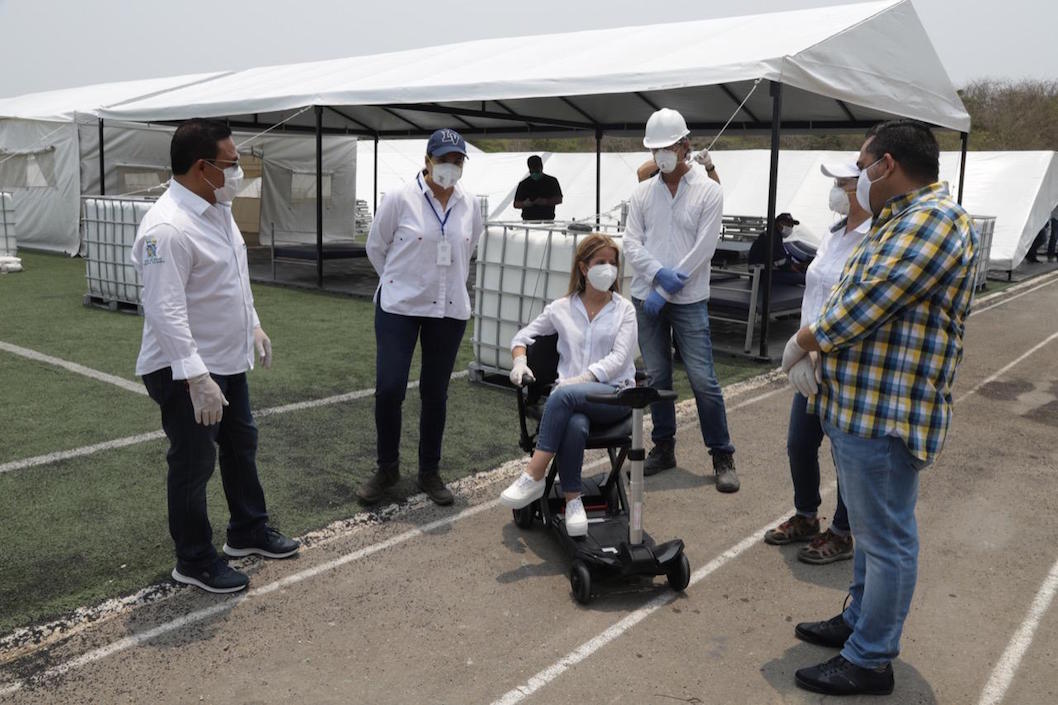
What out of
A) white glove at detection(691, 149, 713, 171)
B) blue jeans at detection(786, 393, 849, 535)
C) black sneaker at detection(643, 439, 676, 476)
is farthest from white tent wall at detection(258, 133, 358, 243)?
blue jeans at detection(786, 393, 849, 535)

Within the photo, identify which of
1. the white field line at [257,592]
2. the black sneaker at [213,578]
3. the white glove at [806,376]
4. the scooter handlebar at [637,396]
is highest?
the white glove at [806,376]

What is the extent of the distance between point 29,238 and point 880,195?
64.9 feet

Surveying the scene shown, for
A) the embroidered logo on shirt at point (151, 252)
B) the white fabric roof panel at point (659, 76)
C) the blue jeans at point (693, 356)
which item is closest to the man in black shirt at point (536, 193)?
the white fabric roof panel at point (659, 76)

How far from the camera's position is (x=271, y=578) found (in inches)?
152

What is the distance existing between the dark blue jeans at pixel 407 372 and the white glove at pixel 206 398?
4.21 feet

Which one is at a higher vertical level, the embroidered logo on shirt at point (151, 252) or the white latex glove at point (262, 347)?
→ the embroidered logo on shirt at point (151, 252)

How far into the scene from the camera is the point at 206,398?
3.34 meters

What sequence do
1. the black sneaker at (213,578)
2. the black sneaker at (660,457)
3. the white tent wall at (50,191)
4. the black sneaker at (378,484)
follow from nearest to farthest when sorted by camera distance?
the black sneaker at (213,578) < the black sneaker at (378,484) < the black sneaker at (660,457) < the white tent wall at (50,191)

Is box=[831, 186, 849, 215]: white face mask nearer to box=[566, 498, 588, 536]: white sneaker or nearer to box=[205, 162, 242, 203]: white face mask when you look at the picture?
box=[566, 498, 588, 536]: white sneaker

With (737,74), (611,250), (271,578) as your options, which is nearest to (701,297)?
(611,250)

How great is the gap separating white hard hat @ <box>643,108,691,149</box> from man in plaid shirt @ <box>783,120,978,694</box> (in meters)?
2.04

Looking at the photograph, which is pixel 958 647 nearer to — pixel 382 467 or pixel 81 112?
pixel 382 467

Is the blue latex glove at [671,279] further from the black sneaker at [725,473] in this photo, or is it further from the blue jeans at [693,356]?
the black sneaker at [725,473]

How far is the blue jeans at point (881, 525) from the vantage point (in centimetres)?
288
